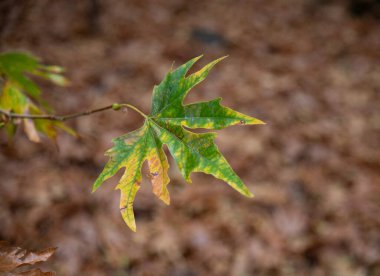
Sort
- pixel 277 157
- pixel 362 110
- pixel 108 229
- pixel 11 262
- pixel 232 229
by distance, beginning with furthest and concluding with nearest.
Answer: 1. pixel 362 110
2. pixel 277 157
3. pixel 232 229
4. pixel 108 229
5. pixel 11 262

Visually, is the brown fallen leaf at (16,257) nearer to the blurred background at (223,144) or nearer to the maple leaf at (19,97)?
the maple leaf at (19,97)

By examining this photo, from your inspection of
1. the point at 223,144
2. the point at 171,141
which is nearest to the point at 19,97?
the point at 171,141

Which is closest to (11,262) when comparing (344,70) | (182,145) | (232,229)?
(182,145)

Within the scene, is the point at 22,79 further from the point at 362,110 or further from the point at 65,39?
the point at 362,110

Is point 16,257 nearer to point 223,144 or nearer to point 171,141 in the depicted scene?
point 171,141

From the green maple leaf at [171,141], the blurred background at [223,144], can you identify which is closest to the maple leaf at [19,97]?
the green maple leaf at [171,141]

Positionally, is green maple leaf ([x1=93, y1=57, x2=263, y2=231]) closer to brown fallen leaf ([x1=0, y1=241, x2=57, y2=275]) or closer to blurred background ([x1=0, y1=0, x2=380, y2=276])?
brown fallen leaf ([x1=0, y1=241, x2=57, y2=275])

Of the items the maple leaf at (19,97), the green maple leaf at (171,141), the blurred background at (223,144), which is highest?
the green maple leaf at (171,141)
